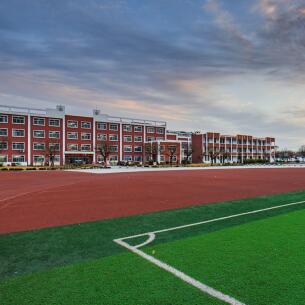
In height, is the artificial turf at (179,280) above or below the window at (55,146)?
below

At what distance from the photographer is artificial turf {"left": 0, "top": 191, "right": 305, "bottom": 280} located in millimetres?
5168

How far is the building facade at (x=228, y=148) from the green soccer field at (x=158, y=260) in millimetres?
83189

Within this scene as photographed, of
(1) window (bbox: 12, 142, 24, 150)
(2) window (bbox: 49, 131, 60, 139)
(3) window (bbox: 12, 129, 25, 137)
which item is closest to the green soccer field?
(1) window (bbox: 12, 142, 24, 150)

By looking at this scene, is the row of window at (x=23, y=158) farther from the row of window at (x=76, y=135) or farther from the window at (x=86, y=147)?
the window at (x=86, y=147)

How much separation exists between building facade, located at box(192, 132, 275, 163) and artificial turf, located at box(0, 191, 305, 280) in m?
81.3

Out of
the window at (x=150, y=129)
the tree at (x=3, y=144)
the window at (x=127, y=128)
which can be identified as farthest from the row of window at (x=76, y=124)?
the window at (x=150, y=129)

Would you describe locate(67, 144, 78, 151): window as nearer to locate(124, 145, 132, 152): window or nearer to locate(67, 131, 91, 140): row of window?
locate(67, 131, 91, 140): row of window

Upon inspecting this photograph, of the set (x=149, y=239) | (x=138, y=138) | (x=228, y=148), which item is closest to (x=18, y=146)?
(x=138, y=138)

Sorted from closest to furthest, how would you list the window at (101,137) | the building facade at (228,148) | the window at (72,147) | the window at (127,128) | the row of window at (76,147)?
the window at (72,147) < the row of window at (76,147) < the window at (101,137) < the window at (127,128) < the building facade at (228,148)

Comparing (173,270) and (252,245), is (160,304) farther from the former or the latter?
(252,245)

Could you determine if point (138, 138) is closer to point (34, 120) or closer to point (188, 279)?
point (34, 120)

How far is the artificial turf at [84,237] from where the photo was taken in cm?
517

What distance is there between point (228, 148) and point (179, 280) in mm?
102118

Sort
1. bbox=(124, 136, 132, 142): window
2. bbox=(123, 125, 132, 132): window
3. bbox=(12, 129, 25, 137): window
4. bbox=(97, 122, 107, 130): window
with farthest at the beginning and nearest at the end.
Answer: bbox=(123, 125, 132, 132): window → bbox=(124, 136, 132, 142): window → bbox=(97, 122, 107, 130): window → bbox=(12, 129, 25, 137): window
